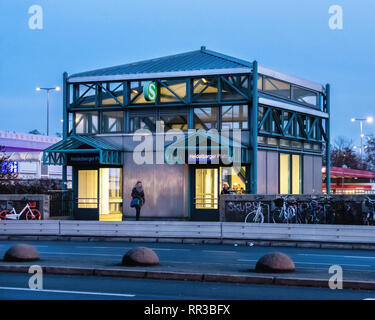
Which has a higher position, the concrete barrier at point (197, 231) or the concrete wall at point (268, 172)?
the concrete wall at point (268, 172)

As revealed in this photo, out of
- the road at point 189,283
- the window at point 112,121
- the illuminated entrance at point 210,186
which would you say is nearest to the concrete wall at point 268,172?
the illuminated entrance at point 210,186

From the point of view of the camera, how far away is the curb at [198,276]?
11.9m

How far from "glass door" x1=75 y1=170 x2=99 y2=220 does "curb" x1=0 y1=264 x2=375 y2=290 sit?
771 inches

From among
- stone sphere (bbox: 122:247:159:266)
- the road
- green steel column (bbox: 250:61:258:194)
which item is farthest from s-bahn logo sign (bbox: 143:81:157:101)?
stone sphere (bbox: 122:247:159:266)

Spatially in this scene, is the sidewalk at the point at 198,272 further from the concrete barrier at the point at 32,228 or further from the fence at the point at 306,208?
the fence at the point at 306,208

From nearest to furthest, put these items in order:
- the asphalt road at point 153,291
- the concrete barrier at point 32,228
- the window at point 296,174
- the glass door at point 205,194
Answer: the asphalt road at point 153,291, the concrete barrier at point 32,228, the glass door at point 205,194, the window at point 296,174

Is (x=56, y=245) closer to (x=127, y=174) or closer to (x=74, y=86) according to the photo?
(x=127, y=174)

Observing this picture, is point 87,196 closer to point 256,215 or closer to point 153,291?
point 256,215

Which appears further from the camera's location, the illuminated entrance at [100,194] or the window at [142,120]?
the illuminated entrance at [100,194]

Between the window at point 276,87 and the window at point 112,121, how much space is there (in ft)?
24.7
